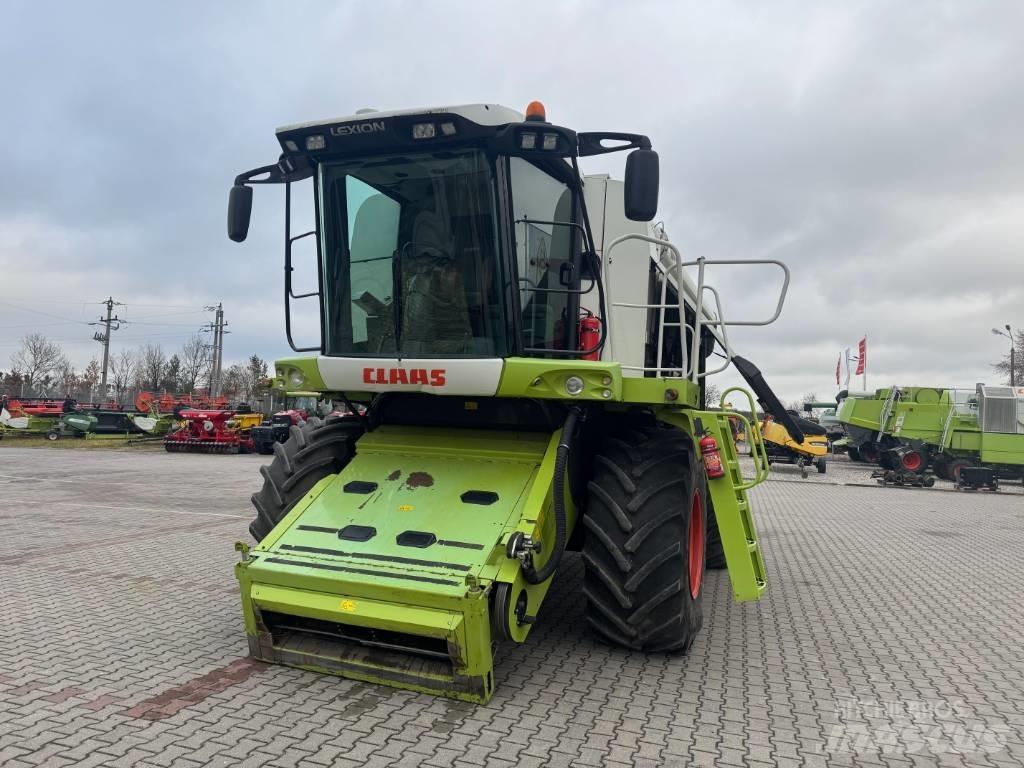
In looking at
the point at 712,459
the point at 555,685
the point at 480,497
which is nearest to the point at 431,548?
the point at 480,497

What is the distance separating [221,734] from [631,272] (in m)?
4.31

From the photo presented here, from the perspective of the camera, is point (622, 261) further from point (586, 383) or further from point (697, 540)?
point (697, 540)

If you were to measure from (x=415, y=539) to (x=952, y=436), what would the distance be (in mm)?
20817

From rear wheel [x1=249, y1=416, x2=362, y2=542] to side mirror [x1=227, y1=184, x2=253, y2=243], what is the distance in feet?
4.79

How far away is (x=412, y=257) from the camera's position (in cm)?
469

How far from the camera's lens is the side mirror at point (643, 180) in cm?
414

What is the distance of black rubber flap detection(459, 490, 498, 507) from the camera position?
4.24 metres

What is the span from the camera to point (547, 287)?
4.80 metres

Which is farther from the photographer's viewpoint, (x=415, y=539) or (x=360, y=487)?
(x=360, y=487)

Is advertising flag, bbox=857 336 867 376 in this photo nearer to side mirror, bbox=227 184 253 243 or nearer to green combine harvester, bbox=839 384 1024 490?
green combine harvester, bbox=839 384 1024 490

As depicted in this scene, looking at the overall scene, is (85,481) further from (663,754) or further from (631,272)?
(663,754)

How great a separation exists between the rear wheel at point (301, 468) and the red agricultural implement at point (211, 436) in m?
20.8

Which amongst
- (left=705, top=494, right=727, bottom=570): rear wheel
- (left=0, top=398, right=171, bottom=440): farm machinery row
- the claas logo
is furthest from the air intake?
(left=0, top=398, right=171, bottom=440): farm machinery row

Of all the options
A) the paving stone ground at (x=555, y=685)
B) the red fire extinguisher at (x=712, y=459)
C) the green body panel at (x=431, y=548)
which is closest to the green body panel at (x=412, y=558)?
the green body panel at (x=431, y=548)
